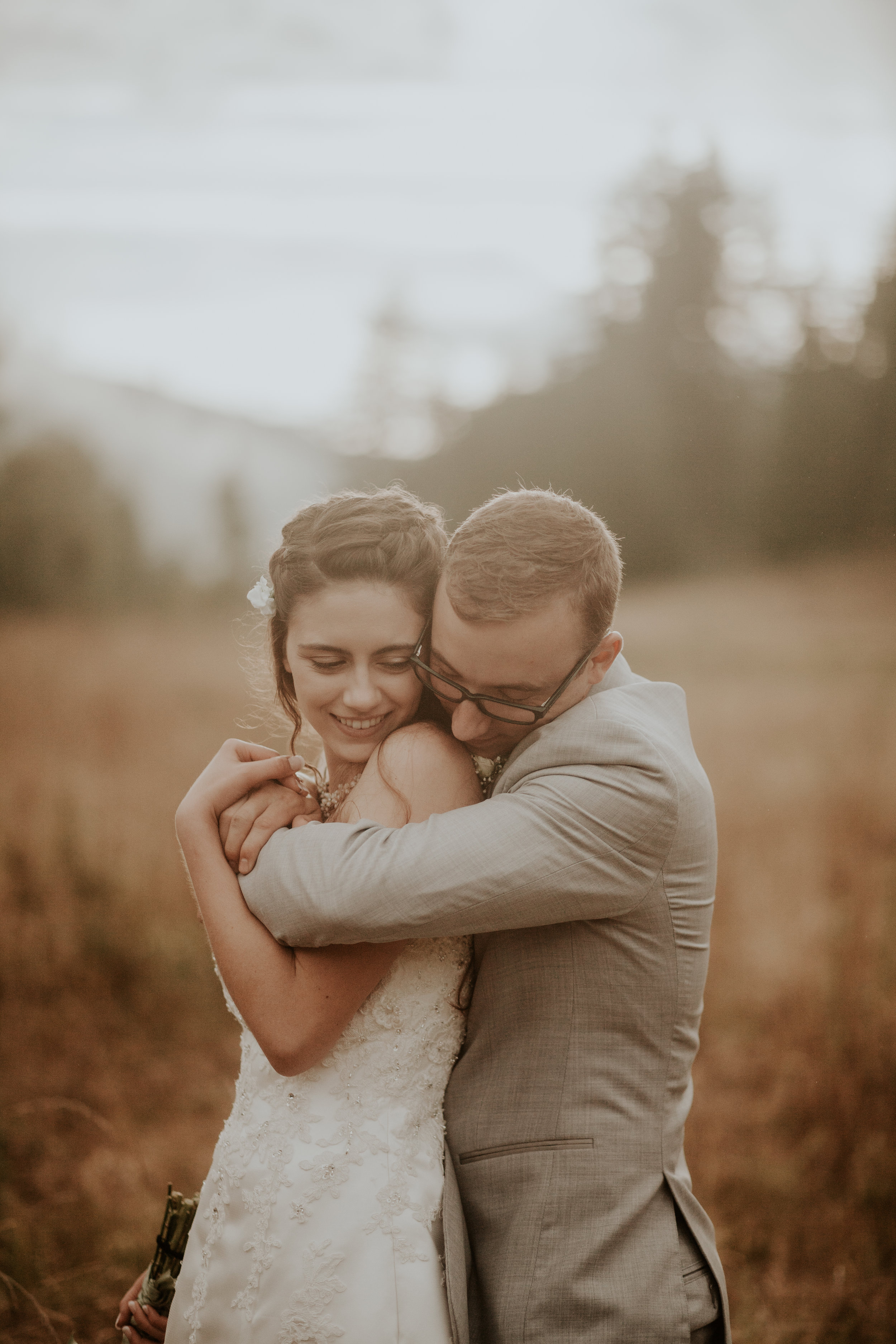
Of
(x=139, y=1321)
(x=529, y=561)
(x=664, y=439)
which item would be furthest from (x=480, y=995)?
(x=664, y=439)

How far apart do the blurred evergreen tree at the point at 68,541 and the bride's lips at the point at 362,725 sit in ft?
14.8

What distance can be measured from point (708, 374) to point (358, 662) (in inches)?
181

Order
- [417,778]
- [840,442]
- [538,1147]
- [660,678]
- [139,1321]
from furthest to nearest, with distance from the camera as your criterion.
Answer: [660,678] < [840,442] < [139,1321] < [417,778] < [538,1147]

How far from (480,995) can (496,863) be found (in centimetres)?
39

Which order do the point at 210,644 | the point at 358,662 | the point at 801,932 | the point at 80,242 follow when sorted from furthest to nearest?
the point at 210,644, the point at 80,242, the point at 801,932, the point at 358,662

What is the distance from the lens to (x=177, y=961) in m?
4.96

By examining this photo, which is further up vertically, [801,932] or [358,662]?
[358,662]

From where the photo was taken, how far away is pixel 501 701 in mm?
1488

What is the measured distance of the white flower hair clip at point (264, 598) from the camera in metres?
1.87

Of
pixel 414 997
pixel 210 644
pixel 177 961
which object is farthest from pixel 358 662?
pixel 210 644

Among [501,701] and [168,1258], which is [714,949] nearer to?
[168,1258]

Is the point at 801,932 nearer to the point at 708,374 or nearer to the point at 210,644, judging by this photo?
the point at 708,374

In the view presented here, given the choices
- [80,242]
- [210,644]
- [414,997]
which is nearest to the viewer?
[414,997]

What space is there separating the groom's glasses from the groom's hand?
0.33 metres
